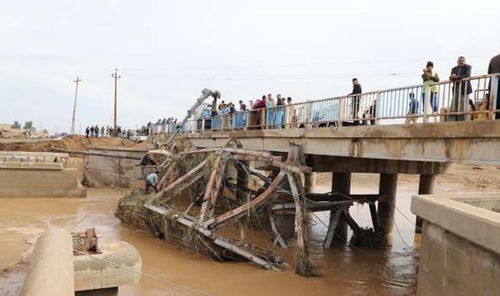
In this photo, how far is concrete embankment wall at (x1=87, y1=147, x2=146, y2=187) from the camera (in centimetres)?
3349

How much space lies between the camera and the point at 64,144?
44.1 metres

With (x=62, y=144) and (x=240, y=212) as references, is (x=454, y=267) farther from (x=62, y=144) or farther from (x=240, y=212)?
(x=62, y=144)

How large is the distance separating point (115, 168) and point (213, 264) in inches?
867

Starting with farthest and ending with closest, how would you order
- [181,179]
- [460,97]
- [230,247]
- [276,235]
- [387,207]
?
1. [387,207]
2. [181,179]
3. [276,235]
4. [230,247]
5. [460,97]

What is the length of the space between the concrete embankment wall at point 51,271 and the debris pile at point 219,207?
8.04m

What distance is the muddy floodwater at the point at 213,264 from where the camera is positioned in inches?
458

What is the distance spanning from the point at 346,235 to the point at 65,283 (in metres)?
16.3

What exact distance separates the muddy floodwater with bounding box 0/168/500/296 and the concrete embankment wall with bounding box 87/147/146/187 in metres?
8.94

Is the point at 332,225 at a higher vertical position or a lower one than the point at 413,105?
lower

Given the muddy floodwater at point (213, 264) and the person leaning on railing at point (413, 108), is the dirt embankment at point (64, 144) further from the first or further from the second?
the person leaning on railing at point (413, 108)

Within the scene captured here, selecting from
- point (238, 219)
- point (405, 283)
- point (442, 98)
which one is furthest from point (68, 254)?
point (405, 283)

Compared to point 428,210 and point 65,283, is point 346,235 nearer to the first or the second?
point 428,210

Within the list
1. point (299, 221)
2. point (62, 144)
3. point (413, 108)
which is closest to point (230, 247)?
point (299, 221)

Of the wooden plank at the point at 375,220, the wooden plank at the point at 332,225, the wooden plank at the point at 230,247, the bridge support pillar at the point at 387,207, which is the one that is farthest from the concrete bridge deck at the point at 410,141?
the bridge support pillar at the point at 387,207
